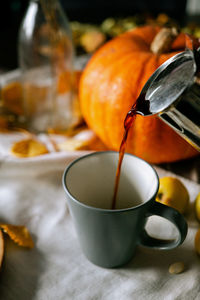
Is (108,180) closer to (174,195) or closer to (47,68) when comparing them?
(174,195)

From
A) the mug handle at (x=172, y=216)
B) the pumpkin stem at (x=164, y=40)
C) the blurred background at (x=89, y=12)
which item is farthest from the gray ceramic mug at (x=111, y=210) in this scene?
the blurred background at (x=89, y=12)

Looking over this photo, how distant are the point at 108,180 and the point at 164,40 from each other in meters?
0.25

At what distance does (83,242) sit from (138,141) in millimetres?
226

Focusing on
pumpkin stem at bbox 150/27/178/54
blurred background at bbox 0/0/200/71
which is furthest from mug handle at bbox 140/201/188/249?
blurred background at bbox 0/0/200/71

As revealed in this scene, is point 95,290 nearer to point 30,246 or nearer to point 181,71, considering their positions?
point 30,246

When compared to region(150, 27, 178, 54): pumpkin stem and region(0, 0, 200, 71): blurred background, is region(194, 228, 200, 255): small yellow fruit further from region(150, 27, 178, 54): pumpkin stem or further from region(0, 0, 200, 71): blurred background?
region(0, 0, 200, 71): blurred background

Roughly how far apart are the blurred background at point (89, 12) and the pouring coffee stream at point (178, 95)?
74cm

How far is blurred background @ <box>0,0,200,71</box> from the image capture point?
1.19 meters

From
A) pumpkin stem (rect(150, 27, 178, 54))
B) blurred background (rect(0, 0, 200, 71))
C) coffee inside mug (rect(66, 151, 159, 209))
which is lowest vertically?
blurred background (rect(0, 0, 200, 71))

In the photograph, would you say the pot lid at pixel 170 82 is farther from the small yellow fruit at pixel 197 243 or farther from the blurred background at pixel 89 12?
the blurred background at pixel 89 12

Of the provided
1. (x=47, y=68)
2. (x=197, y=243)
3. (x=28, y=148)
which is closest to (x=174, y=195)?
(x=197, y=243)

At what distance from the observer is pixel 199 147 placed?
1.16ft

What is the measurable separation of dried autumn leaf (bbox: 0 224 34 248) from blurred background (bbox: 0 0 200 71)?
630mm

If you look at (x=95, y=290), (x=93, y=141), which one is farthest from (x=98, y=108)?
(x=95, y=290)
